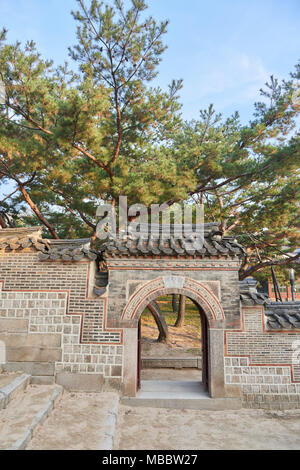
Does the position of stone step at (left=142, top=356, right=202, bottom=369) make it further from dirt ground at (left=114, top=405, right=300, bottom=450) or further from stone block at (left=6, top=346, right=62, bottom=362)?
stone block at (left=6, top=346, right=62, bottom=362)

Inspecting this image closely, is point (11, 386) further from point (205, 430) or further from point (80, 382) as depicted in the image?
point (205, 430)

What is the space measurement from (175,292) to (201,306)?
66 centimetres

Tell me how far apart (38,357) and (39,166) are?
5.76 meters

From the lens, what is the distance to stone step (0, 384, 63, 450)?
153 inches

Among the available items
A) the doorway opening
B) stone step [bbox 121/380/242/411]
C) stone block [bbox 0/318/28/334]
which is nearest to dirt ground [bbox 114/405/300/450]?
stone step [bbox 121/380/242/411]

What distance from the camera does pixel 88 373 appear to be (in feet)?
20.5

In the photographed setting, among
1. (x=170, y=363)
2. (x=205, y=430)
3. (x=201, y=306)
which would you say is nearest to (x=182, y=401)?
(x=205, y=430)

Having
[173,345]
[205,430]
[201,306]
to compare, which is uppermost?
[201,306]

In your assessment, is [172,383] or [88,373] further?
[172,383]

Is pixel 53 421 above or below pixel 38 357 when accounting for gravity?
below

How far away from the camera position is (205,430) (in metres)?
5.24

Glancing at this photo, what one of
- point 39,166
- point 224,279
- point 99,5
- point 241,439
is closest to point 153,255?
point 224,279
